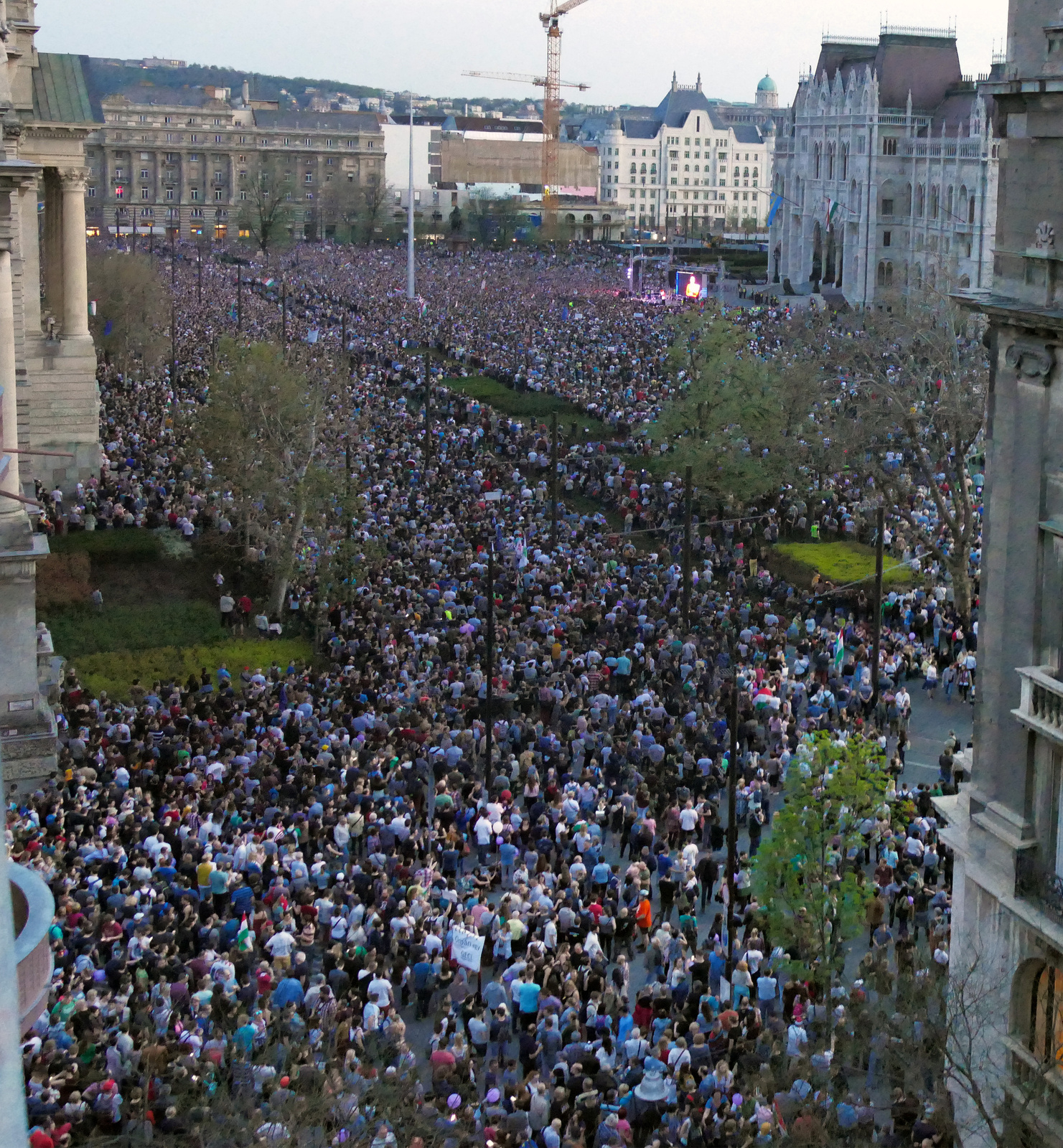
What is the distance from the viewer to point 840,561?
38344mm

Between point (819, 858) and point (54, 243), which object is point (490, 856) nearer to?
point (819, 858)

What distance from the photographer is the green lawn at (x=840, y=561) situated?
36.4 meters

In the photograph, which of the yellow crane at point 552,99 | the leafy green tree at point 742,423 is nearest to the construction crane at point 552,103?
the yellow crane at point 552,99

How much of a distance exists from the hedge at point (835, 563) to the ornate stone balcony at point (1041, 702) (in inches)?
773

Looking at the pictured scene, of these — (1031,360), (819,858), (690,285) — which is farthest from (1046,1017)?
(690,285)

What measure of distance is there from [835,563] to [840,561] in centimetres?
23

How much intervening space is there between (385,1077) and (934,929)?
6.85m

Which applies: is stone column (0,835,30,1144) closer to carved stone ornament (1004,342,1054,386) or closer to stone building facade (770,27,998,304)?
carved stone ornament (1004,342,1054,386)

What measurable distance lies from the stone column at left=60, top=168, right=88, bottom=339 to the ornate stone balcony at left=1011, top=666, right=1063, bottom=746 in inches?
1296

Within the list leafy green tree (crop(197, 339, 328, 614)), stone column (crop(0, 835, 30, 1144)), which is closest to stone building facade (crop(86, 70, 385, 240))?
leafy green tree (crop(197, 339, 328, 614))

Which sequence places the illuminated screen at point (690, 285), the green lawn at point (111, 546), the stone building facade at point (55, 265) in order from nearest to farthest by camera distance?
the green lawn at point (111, 546), the stone building facade at point (55, 265), the illuminated screen at point (690, 285)

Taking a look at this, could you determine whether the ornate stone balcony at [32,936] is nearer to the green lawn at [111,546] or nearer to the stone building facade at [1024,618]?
the stone building facade at [1024,618]

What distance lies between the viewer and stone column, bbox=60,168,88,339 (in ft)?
142

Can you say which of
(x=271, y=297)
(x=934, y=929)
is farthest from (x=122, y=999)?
(x=271, y=297)
